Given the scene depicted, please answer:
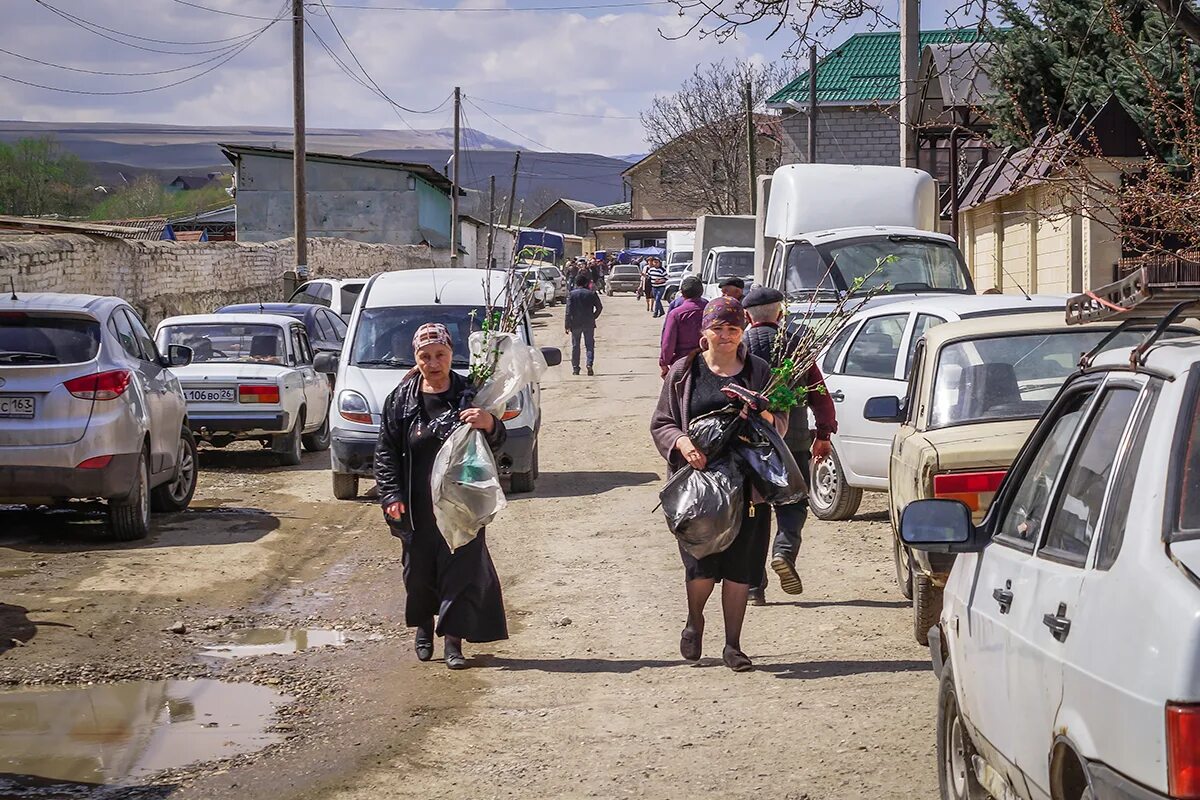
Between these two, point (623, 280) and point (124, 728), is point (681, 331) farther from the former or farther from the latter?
point (623, 280)

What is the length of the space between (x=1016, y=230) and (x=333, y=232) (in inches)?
1523

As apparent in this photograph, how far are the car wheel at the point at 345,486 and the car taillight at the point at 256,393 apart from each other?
238 cm

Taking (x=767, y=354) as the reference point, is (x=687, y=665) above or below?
→ below

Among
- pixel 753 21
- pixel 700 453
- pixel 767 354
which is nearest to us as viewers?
pixel 700 453

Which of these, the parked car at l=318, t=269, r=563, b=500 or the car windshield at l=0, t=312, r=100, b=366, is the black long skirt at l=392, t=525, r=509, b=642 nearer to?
the car windshield at l=0, t=312, r=100, b=366

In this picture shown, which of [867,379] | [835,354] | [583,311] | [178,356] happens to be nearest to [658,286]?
[583,311]

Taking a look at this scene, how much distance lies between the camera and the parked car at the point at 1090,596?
114 inches

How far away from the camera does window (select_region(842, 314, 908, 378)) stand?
12.0 meters

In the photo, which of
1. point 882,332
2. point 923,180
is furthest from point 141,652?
point 923,180

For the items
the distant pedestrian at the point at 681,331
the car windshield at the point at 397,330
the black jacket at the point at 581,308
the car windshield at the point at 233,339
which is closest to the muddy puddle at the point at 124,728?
the car windshield at the point at 397,330

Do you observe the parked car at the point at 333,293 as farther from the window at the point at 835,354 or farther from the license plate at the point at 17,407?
the license plate at the point at 17,407

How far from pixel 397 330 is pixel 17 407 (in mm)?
4569

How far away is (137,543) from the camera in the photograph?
11703 millimetres

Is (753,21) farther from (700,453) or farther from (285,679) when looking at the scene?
(285,679)
